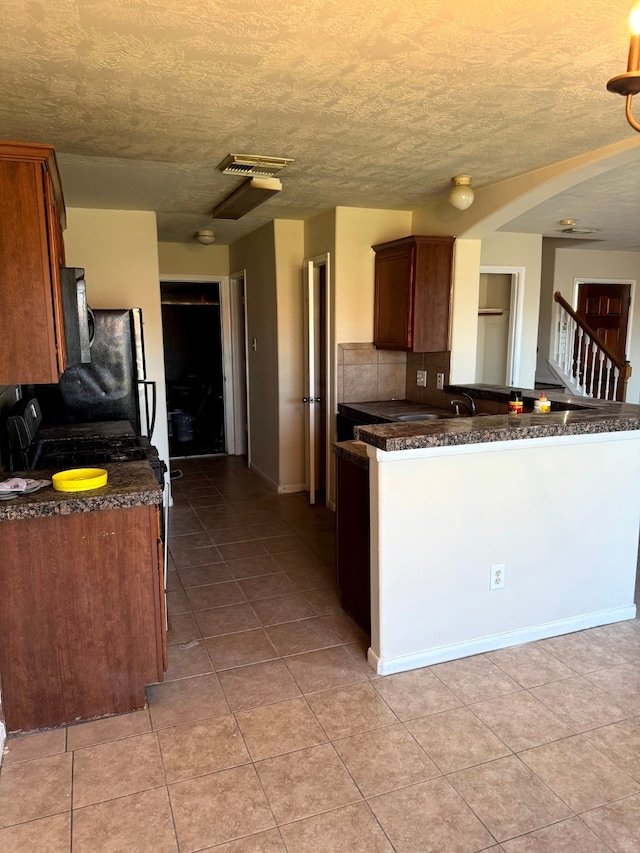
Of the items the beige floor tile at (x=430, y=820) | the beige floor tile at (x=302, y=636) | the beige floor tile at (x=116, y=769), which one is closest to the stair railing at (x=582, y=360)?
the beige floor tile at (x=302, y=636)

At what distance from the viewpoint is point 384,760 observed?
6.68ft

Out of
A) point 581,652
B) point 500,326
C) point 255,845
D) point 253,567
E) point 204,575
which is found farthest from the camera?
point 500,326

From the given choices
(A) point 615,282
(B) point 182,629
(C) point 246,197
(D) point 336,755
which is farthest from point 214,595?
(A) point 615,282

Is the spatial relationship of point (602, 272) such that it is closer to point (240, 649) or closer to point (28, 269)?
point (240, 649)

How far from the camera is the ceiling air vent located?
309 cm

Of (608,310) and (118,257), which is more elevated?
(118,257)

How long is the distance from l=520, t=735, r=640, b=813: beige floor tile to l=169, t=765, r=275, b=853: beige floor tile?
0.92m

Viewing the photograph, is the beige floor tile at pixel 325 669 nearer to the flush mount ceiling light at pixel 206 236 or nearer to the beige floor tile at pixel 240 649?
the beige floor tile at pixel 240 649

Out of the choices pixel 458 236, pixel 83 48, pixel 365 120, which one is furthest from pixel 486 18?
pixel 458 236

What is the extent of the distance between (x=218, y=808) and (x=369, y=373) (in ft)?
11.0

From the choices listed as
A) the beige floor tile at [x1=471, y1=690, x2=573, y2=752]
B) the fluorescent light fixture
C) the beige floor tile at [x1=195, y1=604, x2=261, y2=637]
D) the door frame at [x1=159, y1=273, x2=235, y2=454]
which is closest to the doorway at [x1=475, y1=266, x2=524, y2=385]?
the fluorescent light fixture

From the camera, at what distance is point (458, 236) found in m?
4.07

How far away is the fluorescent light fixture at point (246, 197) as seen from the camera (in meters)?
3.48

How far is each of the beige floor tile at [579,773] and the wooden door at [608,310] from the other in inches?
243
